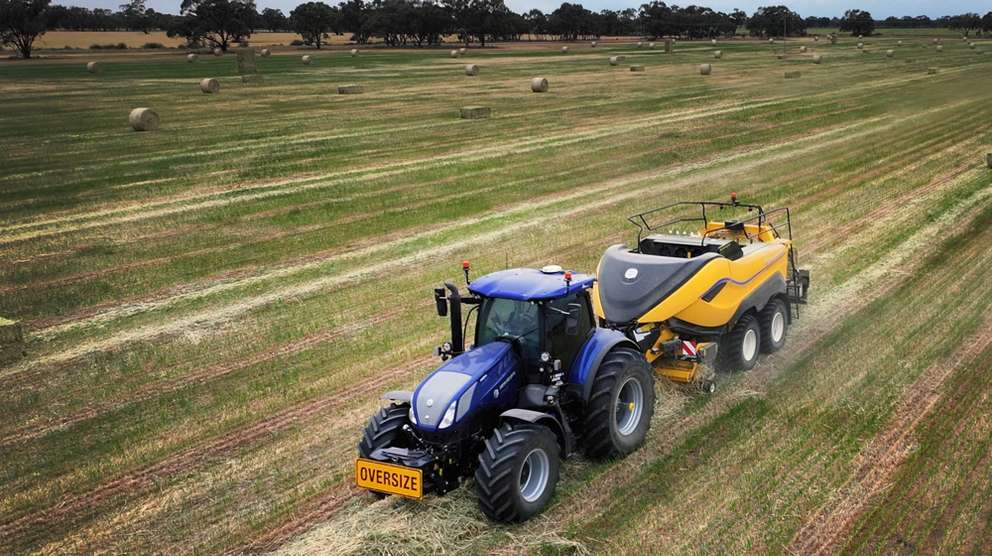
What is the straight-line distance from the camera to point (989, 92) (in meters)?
41.2

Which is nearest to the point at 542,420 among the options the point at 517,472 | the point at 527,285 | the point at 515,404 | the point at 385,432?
the point at 515,404

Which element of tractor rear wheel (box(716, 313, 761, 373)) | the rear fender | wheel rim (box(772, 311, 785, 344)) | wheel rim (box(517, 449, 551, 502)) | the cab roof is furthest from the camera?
wheel rim (box(772, 311, 785, 344))

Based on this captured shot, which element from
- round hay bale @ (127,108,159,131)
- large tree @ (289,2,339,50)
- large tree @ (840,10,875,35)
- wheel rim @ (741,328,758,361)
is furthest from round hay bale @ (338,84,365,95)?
large tree @ (840,10,875,35)

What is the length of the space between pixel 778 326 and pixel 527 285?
5108 millimetres

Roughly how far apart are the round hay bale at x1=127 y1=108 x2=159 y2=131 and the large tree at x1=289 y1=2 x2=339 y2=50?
252ft

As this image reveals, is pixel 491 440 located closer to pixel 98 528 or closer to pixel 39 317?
pixel 98 528

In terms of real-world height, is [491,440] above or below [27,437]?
above

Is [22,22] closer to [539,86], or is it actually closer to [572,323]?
[539,86]

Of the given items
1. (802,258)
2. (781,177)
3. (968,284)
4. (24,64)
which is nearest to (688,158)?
(781,177)

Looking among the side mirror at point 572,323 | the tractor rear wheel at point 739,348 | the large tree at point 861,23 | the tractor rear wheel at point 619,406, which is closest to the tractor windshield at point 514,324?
the side mirror at point 572,323

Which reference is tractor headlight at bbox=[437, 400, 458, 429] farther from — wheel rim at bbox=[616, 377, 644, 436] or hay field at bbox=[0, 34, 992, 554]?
wheel rim at bbox=[616, 377, 644, 436]

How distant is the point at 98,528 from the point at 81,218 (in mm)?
13835

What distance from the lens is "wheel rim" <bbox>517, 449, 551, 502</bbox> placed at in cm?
774

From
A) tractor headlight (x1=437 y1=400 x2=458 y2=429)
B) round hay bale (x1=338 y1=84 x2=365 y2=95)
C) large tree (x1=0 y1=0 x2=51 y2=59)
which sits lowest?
tractor headlight (x1=437 y1=400 x2=458 y2=429)
